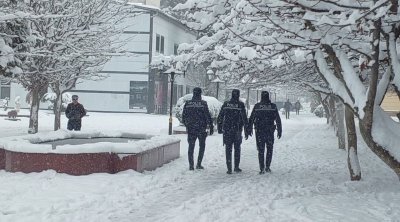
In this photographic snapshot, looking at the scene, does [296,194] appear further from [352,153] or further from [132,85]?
[132,85]

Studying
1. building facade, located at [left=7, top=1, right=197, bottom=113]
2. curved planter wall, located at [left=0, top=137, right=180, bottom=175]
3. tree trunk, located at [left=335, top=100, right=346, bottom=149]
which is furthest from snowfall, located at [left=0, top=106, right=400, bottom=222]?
building facade, located at [left=7, top=1, right=197, bottom=113]

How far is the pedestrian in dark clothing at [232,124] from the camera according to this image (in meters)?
Answer: 10.3

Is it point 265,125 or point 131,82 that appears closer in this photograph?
point 265,125

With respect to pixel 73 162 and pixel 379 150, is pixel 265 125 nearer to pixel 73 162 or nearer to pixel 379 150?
pixel 73 162

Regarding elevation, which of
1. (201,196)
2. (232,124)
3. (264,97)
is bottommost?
(201,196)

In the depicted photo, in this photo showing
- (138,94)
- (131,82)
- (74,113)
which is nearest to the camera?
(74,113)

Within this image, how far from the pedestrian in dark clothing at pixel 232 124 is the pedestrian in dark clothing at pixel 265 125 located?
28 centimetres

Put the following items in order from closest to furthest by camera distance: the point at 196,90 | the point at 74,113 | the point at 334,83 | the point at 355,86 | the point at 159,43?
the point at 355,86 < the point at 334,83 < the point at 196,90 < the point at 74,113 < the point at 159,43

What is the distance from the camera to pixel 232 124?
33.8ft

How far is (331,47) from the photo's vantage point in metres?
5.12

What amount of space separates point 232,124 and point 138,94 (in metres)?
29.2

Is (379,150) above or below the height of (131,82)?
below

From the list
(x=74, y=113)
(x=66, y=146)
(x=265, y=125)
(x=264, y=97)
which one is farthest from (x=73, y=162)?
(x=74, y=113)

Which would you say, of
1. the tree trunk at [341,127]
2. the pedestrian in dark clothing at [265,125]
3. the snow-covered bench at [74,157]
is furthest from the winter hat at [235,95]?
the tree trunk at [341,127]
